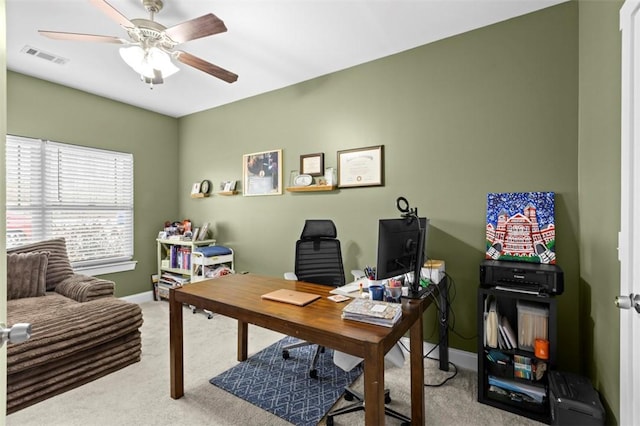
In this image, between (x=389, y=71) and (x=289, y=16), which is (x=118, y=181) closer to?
(x=289, y=16)

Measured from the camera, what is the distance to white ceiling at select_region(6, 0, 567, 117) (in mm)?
2189

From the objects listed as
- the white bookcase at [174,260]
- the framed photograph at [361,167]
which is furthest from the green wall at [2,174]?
the white bookcase at [174,260]

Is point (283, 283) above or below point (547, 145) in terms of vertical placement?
below

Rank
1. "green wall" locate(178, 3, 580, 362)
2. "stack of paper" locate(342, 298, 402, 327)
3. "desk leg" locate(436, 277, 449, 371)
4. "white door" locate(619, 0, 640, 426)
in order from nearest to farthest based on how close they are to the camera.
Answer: "white door" locate(619, 0, 640, 426), "stack of paper" locate(342, 298, 402, 327), "green wall" locate(178, 3, 580, 362), "desk leg" locate(436, 277, 449, 371)

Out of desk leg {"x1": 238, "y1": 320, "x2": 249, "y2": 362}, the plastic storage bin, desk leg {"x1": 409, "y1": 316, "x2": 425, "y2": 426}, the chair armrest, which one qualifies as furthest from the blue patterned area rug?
the chair armrest

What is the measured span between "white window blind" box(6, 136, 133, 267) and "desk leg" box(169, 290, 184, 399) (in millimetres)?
2483

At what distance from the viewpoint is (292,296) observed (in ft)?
6.21

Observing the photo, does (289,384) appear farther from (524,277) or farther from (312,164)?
(312,164)

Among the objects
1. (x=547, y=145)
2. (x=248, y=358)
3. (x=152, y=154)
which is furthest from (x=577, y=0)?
(x=152, y=154)

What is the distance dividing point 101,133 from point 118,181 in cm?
64

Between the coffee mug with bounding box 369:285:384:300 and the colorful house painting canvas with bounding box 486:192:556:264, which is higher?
the colorful house painting canvas with bounding box 486:192:556:264

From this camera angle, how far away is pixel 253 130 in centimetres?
390

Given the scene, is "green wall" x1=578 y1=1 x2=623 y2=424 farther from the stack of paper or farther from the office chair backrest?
the office chair backrest

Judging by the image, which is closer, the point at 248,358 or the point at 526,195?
the point at 526,195
